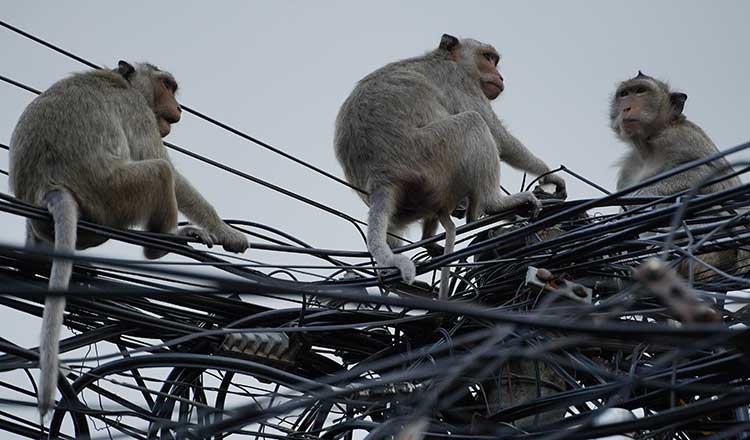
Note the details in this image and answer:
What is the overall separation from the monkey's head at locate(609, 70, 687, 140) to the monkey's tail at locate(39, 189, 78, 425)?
4771mm

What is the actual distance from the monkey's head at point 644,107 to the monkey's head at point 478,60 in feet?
3.87

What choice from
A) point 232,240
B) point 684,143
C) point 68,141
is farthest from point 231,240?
point 684,143

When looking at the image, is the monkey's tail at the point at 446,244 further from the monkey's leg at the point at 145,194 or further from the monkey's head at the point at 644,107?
the monkey's head at the point at 644,107

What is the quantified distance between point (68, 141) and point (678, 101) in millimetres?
5127

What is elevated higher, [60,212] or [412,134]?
[412,134]

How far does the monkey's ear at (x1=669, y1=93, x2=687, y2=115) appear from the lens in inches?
353

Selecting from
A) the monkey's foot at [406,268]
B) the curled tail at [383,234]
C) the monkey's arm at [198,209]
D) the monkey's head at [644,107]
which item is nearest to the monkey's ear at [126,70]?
the monkey's arm at [198,209]

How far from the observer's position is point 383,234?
6.37m

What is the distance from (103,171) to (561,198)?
290 centimetres

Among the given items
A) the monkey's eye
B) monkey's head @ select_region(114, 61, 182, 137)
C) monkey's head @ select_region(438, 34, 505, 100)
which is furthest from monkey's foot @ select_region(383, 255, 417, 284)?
monkey's head @ select_region(438, 34, 505, 100)

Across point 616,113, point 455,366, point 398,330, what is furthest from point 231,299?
point 616,113

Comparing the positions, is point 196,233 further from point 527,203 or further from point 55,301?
point 527,203

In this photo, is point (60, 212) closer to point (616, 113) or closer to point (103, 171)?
point (103, 171)

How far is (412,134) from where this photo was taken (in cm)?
709
